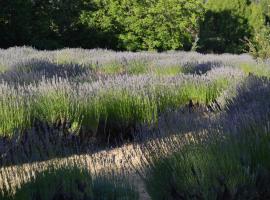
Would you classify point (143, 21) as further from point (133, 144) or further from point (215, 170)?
point (215, 170)

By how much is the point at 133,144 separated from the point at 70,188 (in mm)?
1221

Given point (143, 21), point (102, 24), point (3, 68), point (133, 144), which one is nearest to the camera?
point (133, 144)

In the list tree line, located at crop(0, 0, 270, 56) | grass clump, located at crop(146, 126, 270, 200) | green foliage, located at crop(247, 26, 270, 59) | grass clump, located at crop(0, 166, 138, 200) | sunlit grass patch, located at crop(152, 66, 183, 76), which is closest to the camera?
grass clump, located at crop(0, 166, 138, 200)

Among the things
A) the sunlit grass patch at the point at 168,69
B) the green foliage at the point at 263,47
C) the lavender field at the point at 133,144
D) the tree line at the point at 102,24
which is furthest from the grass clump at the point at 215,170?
the tree line at the point at 102,24

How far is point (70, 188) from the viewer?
2.47 meters

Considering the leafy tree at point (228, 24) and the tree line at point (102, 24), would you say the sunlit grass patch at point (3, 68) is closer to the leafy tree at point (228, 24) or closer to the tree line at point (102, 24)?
the tree line at point (102, 24)

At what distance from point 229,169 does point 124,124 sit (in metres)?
2.33

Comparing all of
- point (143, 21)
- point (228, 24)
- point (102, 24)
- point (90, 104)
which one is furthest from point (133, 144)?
point (228, 24)

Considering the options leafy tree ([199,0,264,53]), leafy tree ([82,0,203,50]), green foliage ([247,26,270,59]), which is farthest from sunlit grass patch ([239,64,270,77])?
leafy tree ([199,0,264,53])

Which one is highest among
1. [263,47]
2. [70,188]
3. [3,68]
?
[70,188]

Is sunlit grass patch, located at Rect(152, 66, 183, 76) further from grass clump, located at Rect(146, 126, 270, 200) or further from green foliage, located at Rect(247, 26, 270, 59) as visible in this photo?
grass clump, located at Rect(146, 126, 270, 200)

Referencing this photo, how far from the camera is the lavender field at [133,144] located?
8.25 feet

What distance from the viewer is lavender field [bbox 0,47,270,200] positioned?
252 cm

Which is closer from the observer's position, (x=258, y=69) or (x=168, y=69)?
(x=258, y=69)
